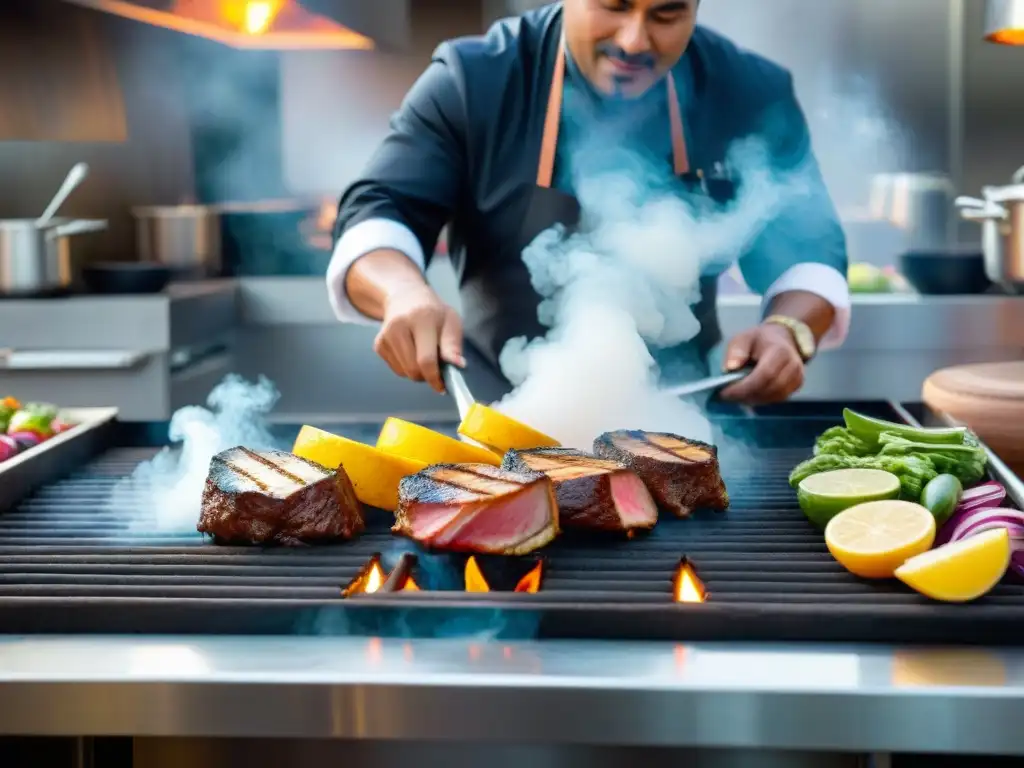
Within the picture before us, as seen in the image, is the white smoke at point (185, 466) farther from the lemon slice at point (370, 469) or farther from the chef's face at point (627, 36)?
the chef's face at point (627, 36)

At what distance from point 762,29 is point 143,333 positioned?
A: 3110mm

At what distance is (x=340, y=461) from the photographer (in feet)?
5.80

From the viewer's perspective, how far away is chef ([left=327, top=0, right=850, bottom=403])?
Result: 8.96 ft

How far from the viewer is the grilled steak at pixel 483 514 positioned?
4.87ft

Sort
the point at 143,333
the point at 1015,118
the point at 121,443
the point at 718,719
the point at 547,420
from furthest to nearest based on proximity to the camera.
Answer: the point at 1015,118
the point at 143,333
the point at 121,443
the point at 547,420
the point at 718,719

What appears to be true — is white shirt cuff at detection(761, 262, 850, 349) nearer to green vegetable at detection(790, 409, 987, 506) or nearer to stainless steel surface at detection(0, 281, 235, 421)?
green vegetable at detection(790, 409, 987, 506)

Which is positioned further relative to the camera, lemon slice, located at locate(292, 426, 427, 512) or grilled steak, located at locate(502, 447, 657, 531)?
lemon slice, located at locate(292, 426, 427, 512)

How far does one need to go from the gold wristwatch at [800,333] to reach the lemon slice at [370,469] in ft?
3.51

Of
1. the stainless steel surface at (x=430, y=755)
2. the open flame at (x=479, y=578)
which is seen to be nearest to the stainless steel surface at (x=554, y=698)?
the stainless steel surface at (x=430, y=755)

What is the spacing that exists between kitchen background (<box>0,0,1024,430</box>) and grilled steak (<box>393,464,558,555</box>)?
8.73 ft

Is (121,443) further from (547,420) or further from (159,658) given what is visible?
(159,658)

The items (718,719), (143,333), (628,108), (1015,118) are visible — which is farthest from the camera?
(1015,118)

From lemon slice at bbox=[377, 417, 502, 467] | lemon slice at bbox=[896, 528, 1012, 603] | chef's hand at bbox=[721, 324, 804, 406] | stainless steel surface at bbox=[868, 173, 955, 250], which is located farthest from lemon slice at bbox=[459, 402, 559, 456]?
→ stainless steel surface at bbox=[868, 173, 955, 250]

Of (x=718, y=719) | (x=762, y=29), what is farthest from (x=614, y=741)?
(x=762, y=29)
